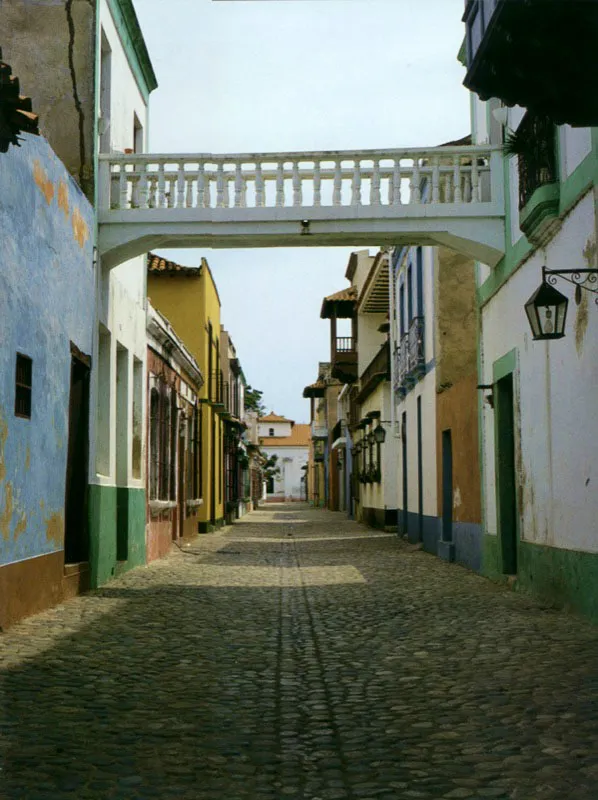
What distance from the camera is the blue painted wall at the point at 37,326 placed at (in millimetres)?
8234

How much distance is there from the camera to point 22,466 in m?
8.77

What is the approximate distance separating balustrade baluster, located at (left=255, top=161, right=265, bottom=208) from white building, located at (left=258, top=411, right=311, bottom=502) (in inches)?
3783

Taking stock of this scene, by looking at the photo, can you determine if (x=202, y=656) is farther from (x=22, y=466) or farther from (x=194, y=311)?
(x=194, y=311)

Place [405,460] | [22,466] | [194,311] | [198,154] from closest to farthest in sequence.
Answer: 1. [22,466]
2. [198,154]
3. [405,460]
4. [194,311]

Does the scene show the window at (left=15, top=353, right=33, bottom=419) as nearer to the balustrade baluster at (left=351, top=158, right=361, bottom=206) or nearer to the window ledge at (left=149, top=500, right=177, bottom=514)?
the balustrade baluster at (left=351, top=158, right=361, bottom=206)

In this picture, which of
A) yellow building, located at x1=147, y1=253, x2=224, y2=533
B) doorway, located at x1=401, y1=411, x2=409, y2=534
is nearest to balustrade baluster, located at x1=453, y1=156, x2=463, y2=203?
doorway, located at x1=401, y1=411, x2=409, y2=534

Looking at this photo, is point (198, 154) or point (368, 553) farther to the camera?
point (368, 553)

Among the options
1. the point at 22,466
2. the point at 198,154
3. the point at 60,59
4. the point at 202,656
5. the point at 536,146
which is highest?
the point at 60,59

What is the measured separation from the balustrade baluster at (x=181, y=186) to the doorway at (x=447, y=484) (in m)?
5.99

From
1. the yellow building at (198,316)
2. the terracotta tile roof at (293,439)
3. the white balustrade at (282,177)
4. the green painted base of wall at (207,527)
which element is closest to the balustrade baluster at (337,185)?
the white balustrade at (282,177)

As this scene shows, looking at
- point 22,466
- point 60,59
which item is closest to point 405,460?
point 60,59

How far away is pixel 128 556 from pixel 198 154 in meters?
5.22

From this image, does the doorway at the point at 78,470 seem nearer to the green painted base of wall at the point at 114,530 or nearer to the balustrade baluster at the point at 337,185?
the green painted base of wall at the point at 114,530

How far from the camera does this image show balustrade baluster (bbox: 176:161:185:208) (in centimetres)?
1291
